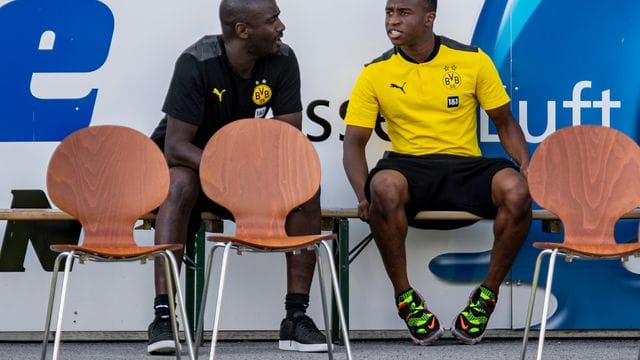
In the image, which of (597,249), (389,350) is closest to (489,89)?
(389,350)

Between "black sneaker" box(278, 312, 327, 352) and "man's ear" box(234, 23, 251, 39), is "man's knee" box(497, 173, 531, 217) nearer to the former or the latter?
"black sneaker" box(278, 312, 327, 352)

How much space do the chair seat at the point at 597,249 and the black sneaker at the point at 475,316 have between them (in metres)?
0.89

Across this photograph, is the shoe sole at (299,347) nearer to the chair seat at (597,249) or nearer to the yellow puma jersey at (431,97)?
the yellow puma jersey at (431,97)

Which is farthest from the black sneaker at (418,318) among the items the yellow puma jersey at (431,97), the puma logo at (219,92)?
the puma logo at (219,92)

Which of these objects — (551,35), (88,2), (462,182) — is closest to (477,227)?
(462,182)

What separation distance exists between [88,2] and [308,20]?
99 cm

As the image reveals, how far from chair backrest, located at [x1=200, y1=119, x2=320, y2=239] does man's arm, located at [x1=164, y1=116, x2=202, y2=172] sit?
344 mm

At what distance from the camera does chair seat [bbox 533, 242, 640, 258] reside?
411 cm

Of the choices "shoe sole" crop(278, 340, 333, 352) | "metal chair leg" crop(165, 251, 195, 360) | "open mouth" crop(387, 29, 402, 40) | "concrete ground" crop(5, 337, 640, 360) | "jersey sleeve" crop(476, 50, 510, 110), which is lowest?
"concrete ground" crop(5, 337, 640, 360)

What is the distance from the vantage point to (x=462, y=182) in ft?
17.0

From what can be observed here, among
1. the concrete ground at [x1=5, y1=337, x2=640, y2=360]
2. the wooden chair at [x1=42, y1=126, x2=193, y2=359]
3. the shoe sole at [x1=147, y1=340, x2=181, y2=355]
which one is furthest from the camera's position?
the concrete ground at [x1=5, y1=337, x2=640, y2=360]

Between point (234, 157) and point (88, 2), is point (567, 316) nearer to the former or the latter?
point (234, 157)

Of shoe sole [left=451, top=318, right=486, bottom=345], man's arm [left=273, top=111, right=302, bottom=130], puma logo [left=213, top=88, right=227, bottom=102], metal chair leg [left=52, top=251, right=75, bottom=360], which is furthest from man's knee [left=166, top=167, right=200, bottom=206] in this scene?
shoe sole [left=451, top=318, right=486, bottom=345]

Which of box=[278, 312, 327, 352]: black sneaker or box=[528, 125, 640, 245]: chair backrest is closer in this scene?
box=[528, 125, 640, 245]: chair backrest
